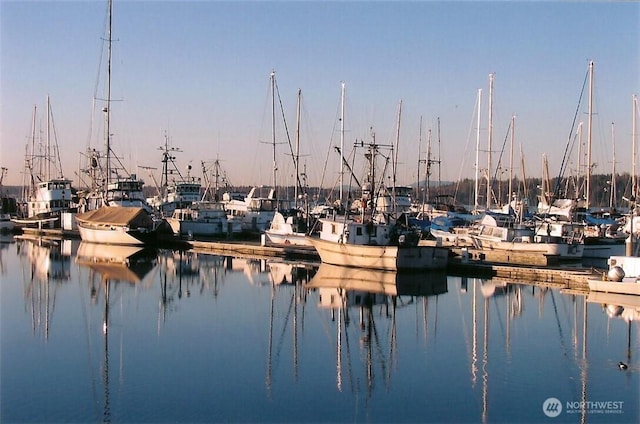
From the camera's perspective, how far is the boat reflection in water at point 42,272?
2962 cm

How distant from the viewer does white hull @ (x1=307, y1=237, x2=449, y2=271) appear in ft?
130

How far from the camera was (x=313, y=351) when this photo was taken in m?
23.9

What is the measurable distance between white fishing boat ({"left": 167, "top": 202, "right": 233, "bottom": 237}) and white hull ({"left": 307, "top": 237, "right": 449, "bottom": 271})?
23.3 meters

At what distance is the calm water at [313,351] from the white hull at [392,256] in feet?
3.65

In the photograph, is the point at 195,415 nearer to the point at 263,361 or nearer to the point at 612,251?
the point at 263,361

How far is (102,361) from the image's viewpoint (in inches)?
870

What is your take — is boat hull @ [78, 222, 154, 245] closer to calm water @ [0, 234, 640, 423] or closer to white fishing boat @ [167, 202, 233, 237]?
white fishing boat @ [167, 202, 233, 237]

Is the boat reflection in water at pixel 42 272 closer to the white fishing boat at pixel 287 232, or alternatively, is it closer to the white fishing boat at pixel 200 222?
the white fishing boat at pixel 200 222

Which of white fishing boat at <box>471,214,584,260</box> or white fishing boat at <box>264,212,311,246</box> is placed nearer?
white fishing boat at <box>471,214,584,260</box>

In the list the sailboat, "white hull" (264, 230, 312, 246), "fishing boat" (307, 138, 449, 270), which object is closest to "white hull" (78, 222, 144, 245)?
the sailboat

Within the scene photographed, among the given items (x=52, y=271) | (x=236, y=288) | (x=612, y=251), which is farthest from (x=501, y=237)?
(x=52, y=271)

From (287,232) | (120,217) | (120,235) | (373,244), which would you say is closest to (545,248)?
(373,244)

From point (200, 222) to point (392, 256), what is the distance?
89.8 ft

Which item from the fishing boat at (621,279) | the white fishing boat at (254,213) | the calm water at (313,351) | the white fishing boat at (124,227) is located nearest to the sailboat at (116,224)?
the white fishing boat at (124,227)
